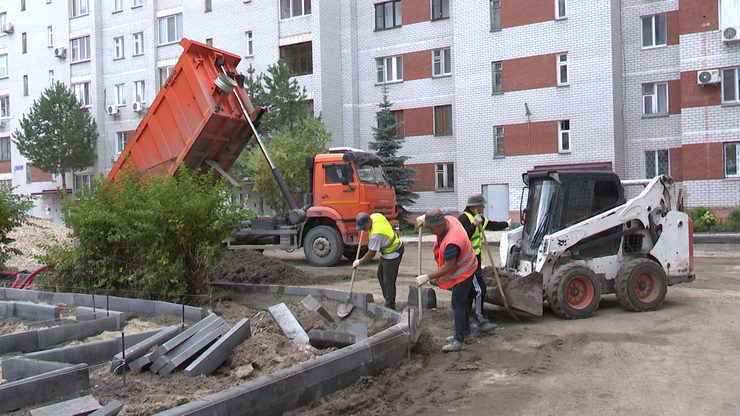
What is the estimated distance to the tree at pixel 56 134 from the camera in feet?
116

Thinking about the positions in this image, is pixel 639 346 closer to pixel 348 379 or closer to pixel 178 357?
pixel 348 379

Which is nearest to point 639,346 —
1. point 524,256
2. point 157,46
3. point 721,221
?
point 524,256

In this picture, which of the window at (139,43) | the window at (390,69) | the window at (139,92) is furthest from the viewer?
the window at (139,43)

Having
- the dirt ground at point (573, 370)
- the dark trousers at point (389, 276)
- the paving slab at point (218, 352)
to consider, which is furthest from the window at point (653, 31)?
the paving slab at point (218, 352)

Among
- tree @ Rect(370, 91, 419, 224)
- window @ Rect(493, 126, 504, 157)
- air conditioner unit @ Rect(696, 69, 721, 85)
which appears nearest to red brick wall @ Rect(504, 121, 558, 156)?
window @ Rect(493, 126, 504, 157)

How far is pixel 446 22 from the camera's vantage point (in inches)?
1131

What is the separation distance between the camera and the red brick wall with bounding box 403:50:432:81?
29188mm

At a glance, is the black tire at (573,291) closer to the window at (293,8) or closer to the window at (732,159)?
the window at (732,159)

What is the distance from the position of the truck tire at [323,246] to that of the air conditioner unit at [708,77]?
15.7m

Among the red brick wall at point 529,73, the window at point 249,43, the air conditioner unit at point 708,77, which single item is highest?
the window at point 249,43

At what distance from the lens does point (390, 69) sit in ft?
99.3

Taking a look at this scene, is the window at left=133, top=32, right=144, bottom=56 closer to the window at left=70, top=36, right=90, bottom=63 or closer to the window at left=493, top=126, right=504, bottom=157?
the window at left=70, top=36, right=90, bottom=63

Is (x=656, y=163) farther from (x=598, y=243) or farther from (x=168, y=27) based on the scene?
(x=168, y=27)

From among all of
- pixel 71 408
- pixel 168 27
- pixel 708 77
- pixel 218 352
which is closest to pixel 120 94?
pixel 168 27
